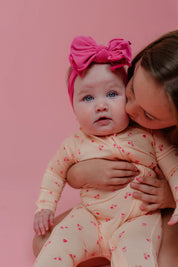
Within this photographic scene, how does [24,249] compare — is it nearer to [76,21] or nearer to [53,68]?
[53,68]

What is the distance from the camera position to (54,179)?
57.7 inches

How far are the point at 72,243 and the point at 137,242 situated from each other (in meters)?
0.21

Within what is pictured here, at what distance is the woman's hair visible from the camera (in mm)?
1077

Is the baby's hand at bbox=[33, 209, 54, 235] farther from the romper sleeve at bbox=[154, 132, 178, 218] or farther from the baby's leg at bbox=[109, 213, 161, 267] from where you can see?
the romper sleeve at bbox=[154, 132, 178, 218]

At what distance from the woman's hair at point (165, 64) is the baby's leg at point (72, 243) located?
52cm

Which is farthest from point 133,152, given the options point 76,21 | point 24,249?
point 76,21

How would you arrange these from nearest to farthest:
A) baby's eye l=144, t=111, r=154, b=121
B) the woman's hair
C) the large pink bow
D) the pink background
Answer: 1. the woman's hair
2. baby's eye l=144, t=111, r=154, b=121
3. the large pink bow
4. the pink background

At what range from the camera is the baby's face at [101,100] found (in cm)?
128

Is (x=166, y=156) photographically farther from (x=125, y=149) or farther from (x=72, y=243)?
(x=72, y=243)

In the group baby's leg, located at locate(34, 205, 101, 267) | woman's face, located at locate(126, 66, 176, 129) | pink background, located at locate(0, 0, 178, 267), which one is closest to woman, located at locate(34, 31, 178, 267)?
woman's face, located at locate(126, 66, 176, 129)

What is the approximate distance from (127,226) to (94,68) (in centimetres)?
53

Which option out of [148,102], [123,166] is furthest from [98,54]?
[123,166]

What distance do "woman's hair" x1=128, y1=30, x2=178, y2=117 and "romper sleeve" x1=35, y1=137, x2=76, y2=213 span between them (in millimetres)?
452

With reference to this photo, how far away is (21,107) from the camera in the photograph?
7.55ft
